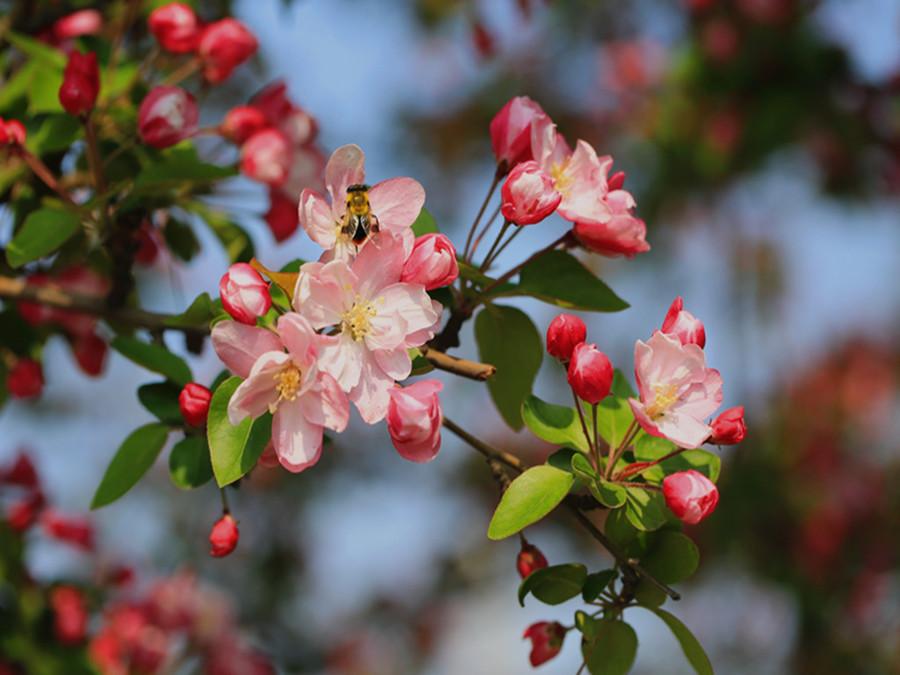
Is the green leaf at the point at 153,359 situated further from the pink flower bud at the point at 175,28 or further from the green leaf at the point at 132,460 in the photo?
the pink flower bud at the point at 175,28

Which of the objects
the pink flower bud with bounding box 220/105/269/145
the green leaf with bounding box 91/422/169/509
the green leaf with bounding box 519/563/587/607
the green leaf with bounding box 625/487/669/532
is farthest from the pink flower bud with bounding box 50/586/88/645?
the green leaf with bounding box 625/487/669/532

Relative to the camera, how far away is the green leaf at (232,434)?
88cm

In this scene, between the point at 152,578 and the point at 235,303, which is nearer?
the point at 235,303

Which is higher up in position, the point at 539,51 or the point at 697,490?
the point at 697,490

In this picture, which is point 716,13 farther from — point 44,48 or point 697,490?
point 697,490

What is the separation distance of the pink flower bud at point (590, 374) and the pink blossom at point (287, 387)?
22 cm

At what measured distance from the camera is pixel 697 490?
88 cm

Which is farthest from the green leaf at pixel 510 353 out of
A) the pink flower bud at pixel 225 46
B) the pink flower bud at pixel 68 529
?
the pink flower bud at pixel 68 529

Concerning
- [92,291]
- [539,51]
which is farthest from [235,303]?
[539,51]

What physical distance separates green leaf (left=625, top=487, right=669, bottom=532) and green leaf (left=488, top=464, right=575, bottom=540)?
6 cm

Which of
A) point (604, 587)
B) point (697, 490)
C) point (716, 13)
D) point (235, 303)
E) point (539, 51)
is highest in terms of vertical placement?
point (235, 303)

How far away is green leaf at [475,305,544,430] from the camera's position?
1140 mm

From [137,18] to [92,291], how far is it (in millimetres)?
470

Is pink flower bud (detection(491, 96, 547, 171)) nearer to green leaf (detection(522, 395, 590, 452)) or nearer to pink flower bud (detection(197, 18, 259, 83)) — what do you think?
A: green leaf (detection(522, 395, 590, 452))
